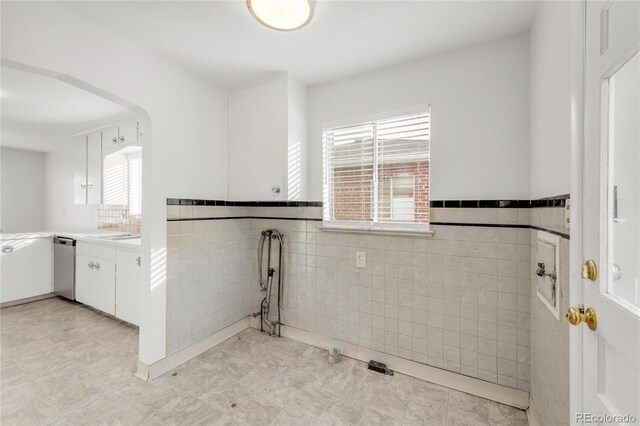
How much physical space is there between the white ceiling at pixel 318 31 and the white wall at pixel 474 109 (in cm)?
10

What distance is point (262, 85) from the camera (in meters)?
2.42

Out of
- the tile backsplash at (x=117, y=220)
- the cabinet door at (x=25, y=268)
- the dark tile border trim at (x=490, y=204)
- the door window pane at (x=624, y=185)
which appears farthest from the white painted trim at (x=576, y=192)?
the cabinet door at (x=25, y=268)

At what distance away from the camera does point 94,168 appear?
3553 millimetres

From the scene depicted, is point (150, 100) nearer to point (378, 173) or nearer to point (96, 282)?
point (378, 173)

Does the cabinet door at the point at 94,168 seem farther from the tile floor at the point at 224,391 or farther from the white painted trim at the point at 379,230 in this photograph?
the white painted trim at the point at 379,230

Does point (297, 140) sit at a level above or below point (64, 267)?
above

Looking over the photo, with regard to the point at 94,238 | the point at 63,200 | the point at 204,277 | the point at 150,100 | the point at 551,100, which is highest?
the point at 150,100

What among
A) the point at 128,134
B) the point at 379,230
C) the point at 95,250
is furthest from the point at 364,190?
the point at 95,250

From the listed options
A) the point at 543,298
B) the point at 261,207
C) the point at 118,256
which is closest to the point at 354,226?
the point at 261,207

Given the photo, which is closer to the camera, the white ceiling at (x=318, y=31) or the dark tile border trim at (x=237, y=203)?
the white ceiling at (x=318, y=31)

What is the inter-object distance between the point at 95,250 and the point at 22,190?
2.97 metres

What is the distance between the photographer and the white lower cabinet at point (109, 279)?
107 inches

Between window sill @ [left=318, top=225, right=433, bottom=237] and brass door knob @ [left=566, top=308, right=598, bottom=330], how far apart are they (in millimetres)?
1068

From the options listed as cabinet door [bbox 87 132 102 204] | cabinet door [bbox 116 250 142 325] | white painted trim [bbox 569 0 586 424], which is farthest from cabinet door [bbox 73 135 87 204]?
white painted trim [bbox 569 0 586 424]
